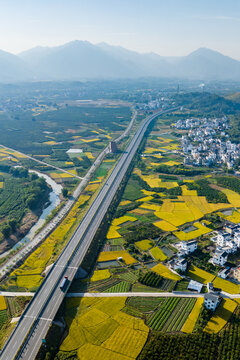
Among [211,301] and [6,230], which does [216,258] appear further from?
[6,230]

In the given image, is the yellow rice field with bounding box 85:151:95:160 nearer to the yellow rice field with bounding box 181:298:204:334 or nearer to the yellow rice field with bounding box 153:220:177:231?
the yellow rice field with bounding box 153:220:177:231

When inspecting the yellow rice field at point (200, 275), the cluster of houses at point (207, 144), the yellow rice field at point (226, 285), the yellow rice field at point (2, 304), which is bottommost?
the yellow rice field at point (2, 304)

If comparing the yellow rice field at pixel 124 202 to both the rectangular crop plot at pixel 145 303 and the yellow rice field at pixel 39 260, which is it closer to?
the yellow rice field at pixel 39 260

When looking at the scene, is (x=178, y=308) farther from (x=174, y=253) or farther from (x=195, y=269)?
(x=174, y=253)

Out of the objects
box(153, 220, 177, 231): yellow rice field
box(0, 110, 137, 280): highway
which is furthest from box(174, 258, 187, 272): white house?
box(0, 110, 137, 280): highway

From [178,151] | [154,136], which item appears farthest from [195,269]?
[154,136]

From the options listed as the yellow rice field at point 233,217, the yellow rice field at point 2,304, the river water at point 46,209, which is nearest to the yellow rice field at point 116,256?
the yellow rice field at point 2,304
